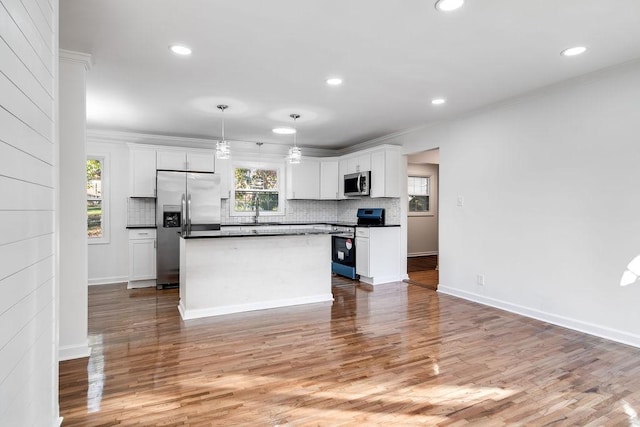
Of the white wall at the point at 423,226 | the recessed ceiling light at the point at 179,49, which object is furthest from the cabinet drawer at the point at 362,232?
the recessed ceiling light at the point at 179,49

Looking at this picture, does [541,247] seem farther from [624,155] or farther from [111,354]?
[111,354]

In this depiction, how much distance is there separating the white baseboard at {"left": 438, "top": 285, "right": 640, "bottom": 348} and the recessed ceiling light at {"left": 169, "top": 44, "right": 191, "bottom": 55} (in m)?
4.21

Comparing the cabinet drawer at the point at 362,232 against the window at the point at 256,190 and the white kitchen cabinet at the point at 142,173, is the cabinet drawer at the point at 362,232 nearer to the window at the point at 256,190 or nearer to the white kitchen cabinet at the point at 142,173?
the window at the point at 256,190

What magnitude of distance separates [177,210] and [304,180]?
2451mm

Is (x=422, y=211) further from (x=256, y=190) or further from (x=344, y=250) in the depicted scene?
(x=256, y=190)

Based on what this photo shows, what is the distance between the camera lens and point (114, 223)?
18.8 ft

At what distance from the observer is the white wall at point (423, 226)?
27.9 feet

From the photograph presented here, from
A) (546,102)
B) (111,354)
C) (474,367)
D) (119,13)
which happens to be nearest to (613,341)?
(474,367)

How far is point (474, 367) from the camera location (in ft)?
8.71

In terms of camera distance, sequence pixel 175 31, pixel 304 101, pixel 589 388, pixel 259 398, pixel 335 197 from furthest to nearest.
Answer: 1. pixel 335 197
2. pixel 304 101
3. pixel 175 31
4. pixel 589 388
5. pixel 259 398

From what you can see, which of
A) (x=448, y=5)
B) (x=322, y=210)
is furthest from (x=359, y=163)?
(x=448, y=5)

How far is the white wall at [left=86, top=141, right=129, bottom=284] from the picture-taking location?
562 centimetres

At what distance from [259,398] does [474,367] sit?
1.59m

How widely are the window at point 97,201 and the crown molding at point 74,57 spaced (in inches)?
125
